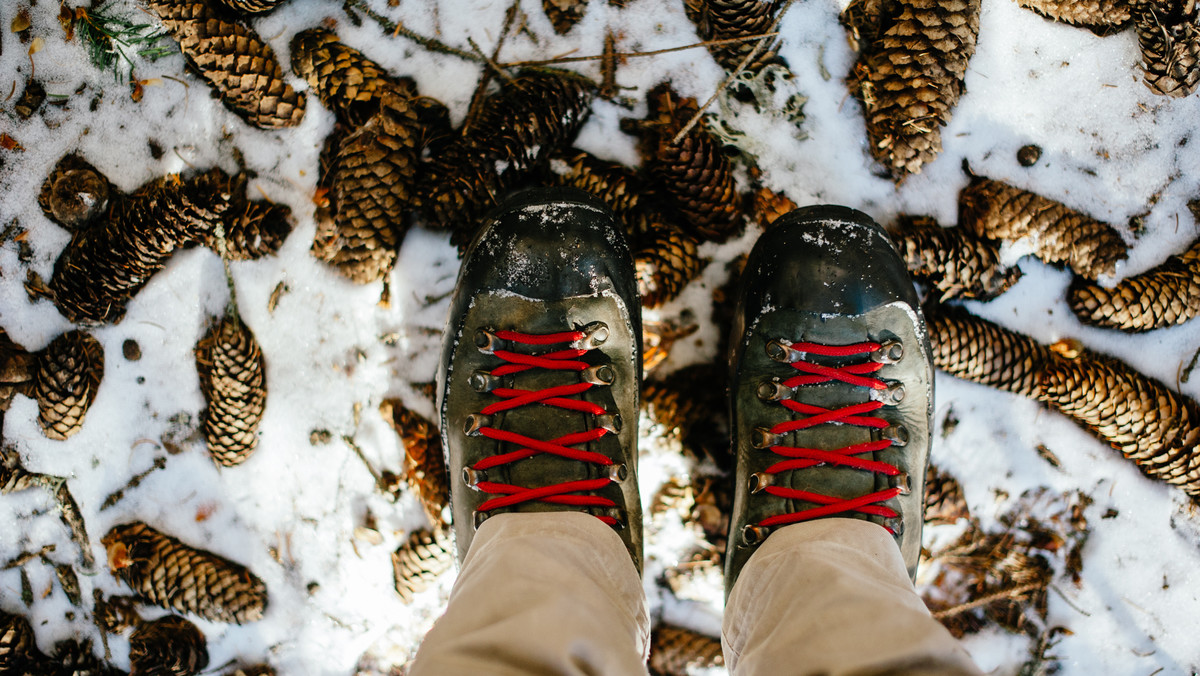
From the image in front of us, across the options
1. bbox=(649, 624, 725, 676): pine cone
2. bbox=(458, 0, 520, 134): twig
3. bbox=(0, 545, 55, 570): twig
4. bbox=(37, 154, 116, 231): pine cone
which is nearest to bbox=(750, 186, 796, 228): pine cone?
bbox=(458, 0, 520, 134): twig

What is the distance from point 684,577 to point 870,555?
58 cm

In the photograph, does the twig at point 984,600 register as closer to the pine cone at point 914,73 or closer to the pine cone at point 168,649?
the pine cone at point 914,73

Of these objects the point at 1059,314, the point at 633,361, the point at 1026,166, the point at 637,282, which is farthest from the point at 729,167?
the point at 1059,314

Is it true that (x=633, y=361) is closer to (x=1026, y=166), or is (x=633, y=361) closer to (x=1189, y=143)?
(x=1026, y=166)

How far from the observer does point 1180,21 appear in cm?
132

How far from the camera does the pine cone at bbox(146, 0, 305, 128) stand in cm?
130

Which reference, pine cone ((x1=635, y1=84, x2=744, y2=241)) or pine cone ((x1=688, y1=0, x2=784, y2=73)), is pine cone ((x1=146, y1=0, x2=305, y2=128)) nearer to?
pine cone ((x1=635, y1=84, x2=744, y2=241))

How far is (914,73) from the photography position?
1306mm

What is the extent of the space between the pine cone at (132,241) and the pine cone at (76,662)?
78 cm

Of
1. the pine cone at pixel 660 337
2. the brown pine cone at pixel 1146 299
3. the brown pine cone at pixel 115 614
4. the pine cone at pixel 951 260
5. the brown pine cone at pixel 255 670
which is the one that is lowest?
the brown pine cone at pixel 255 670

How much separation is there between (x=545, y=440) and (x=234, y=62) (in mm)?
998

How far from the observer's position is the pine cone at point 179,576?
1.46m

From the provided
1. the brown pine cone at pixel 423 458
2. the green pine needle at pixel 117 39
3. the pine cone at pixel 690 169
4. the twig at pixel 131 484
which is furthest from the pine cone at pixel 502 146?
the twig at pixel 131 484

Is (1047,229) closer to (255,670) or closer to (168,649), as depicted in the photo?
(255,670)
